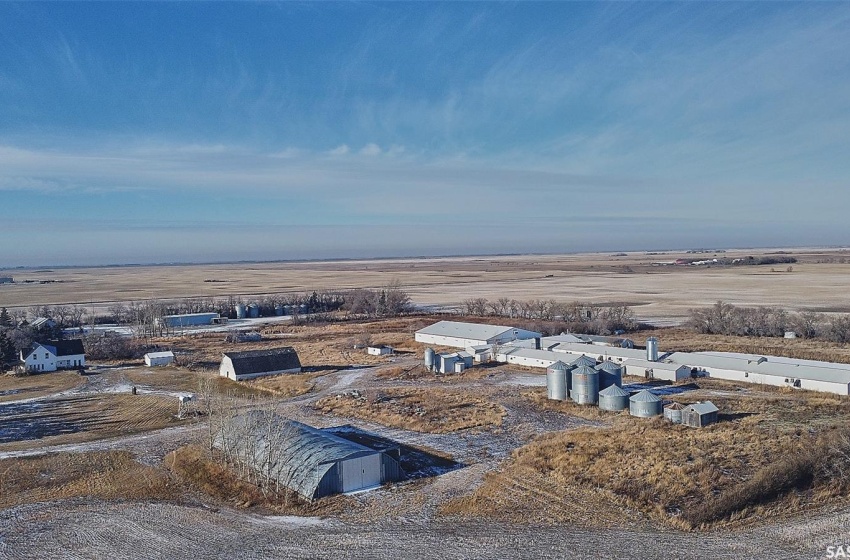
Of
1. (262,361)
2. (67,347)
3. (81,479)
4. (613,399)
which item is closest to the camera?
(81,479)

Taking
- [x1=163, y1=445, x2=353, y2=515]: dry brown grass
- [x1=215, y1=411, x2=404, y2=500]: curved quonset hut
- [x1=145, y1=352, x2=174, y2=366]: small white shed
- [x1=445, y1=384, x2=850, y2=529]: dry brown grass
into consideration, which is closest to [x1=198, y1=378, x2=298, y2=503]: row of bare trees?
[x1=215, y1=411, x2=404, y2=500]: curved quonset hut

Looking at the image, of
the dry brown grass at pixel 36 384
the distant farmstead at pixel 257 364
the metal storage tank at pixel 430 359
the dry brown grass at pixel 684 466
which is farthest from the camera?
the metal storage tank at pixel 430 359

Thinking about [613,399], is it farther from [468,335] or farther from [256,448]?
[468,335]

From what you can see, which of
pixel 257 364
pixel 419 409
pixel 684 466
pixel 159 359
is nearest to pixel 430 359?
pixel 419 409

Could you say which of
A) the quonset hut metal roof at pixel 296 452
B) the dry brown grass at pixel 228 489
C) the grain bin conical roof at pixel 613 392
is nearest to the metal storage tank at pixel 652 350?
the grain bin conical roof at pixel 613 392

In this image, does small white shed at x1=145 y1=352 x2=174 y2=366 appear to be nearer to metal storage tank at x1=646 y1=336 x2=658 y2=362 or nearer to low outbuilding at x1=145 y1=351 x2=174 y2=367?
low outbuilding at x1=145 y1=351 x2=174 y2=367

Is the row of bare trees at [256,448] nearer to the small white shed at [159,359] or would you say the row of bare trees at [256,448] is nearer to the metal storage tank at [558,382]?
the metal storage tank at [558,382]
